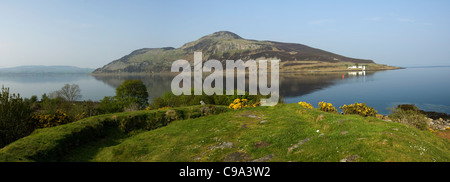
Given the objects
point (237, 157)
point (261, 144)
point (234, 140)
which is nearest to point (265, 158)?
point (237, 157)

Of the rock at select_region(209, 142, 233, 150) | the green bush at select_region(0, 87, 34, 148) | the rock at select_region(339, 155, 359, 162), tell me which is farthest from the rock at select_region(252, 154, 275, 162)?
the green bush at select_region(0, 87, 34, 148)

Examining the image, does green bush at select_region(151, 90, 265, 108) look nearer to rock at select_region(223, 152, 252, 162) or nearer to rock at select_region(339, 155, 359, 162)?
rock at select_region(223, 152, 252, 162)

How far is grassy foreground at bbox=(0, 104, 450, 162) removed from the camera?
976 centimetres

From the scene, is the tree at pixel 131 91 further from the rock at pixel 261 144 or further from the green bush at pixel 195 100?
the rock at pixel 261 144

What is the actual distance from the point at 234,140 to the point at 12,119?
17028 mm

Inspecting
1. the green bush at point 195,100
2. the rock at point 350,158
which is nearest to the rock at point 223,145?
the rock at point 350,158

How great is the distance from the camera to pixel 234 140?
13.8m

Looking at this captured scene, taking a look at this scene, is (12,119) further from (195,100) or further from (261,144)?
(195,100)

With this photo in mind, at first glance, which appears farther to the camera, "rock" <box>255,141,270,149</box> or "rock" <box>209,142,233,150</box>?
"rock" <box>209,142,233,150</box>

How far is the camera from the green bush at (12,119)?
54.0ft
